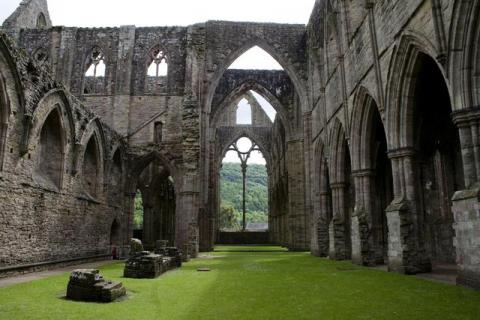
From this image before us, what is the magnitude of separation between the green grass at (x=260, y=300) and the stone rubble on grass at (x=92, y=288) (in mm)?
185

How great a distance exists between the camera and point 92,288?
572 cm

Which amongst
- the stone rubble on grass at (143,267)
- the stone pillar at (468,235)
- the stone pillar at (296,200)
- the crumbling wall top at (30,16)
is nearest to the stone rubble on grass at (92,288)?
the stone rubble on grass at (143,267)

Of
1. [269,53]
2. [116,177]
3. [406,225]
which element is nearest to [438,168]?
[406,225]

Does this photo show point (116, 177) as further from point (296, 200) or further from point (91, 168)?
point (296, 200)

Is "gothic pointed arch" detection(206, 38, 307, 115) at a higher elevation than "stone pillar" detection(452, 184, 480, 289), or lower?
higher

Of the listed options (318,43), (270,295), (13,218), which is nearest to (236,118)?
(318,43)

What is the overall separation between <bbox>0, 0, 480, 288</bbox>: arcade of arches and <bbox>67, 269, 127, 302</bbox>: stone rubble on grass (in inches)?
180

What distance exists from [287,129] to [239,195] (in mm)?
41424

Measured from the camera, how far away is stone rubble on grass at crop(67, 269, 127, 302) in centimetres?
563

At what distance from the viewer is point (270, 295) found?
6.11m

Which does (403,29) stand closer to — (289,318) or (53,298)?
(289,318)

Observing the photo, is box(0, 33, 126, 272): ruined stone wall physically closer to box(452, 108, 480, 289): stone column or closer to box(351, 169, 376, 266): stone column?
box(351, 169, 376, 266): stone column

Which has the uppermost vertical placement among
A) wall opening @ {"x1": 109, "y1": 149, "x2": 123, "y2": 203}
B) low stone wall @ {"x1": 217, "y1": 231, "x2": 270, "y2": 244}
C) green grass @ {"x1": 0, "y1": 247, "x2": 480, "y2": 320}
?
wall opening @ {"x1": 109, "y1": 149, "x2": 123, "y2": 203}

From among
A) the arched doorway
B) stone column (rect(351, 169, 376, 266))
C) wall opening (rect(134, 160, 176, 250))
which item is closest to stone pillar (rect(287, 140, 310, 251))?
wall opening (rect(134, 160, 176, 250))
